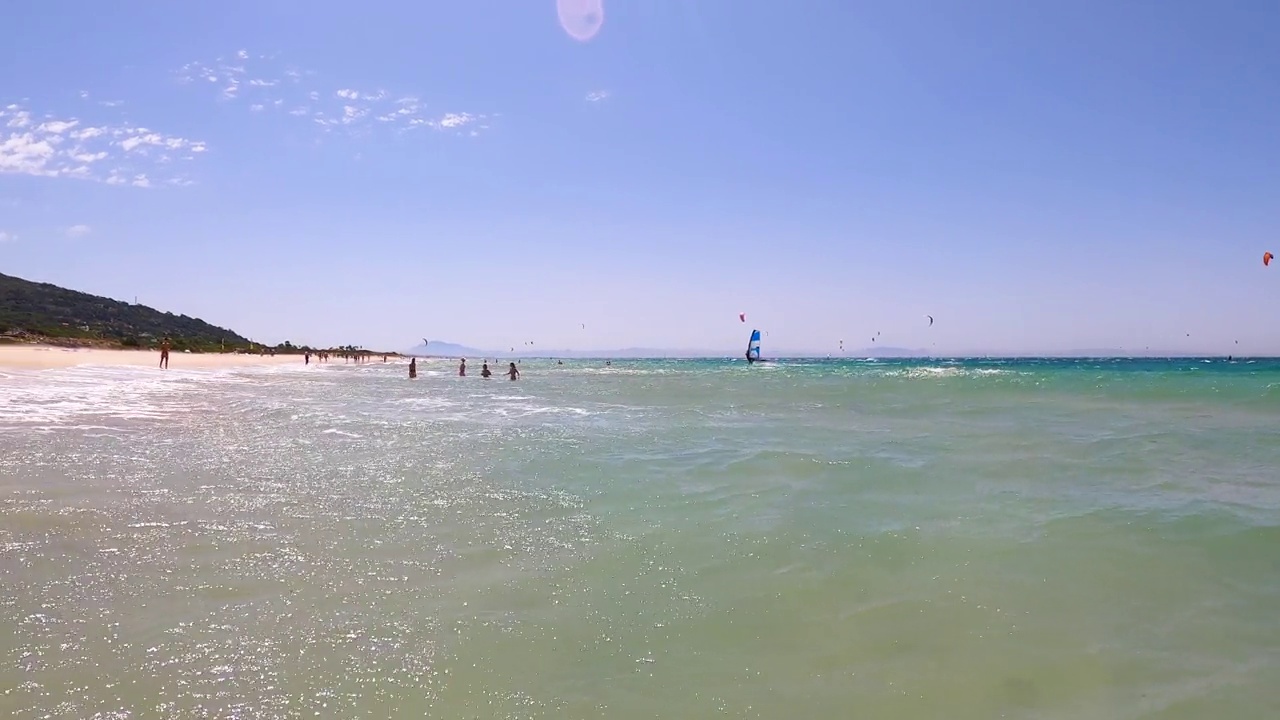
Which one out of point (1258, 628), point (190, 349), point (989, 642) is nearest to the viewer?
point (989, 642)

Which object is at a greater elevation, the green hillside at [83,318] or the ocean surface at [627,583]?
the green hillside at [83,318]

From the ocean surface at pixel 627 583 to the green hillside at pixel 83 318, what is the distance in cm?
6647

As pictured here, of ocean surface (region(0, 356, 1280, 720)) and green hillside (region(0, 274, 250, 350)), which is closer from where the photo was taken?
ocean surface (region(0, 356, 1280, 720))

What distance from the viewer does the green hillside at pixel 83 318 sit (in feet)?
216

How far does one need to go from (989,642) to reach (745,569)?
1.94 metres

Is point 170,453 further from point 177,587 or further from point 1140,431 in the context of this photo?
point 1140,431

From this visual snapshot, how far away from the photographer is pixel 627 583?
18.6 feet

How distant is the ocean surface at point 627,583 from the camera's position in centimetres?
401

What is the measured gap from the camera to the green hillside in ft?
216

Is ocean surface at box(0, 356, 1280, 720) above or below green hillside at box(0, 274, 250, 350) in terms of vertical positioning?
below

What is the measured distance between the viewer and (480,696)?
3912mm

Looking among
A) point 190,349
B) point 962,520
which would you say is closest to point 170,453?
point 962,520

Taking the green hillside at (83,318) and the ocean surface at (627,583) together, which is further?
the green hillside at (83,318)

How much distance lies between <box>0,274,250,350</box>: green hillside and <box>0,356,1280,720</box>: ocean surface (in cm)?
6647
